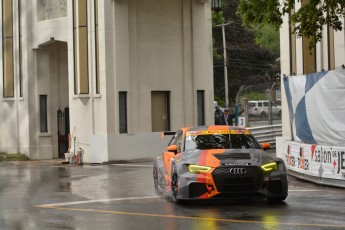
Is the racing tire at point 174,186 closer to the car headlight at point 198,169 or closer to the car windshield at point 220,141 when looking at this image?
the car headlight at point 198,169

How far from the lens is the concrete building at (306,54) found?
21.4m

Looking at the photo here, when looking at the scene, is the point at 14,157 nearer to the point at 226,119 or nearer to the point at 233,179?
the point at 226,119

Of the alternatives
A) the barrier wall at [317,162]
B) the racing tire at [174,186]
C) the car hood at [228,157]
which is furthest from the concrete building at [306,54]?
the racing tire at [174,186]

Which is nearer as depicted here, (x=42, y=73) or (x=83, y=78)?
(x=83, y=78)

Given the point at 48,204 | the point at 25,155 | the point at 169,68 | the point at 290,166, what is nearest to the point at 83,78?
the point at 169,68

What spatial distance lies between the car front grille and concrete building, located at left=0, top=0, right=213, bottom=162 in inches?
650

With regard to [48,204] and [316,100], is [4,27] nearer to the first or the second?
[316,100]

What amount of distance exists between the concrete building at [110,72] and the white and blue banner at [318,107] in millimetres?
9725

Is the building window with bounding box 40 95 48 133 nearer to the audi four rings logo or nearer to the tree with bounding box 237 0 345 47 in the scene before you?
the tree with bounding box 237 0 345 47

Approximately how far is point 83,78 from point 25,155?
6431mm

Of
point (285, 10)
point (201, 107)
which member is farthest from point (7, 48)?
point (285, 10)

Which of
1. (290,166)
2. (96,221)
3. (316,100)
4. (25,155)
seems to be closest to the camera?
(96,221)

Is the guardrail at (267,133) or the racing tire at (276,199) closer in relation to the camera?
the racing tire at (276,199)

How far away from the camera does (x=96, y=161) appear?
3109 cm
